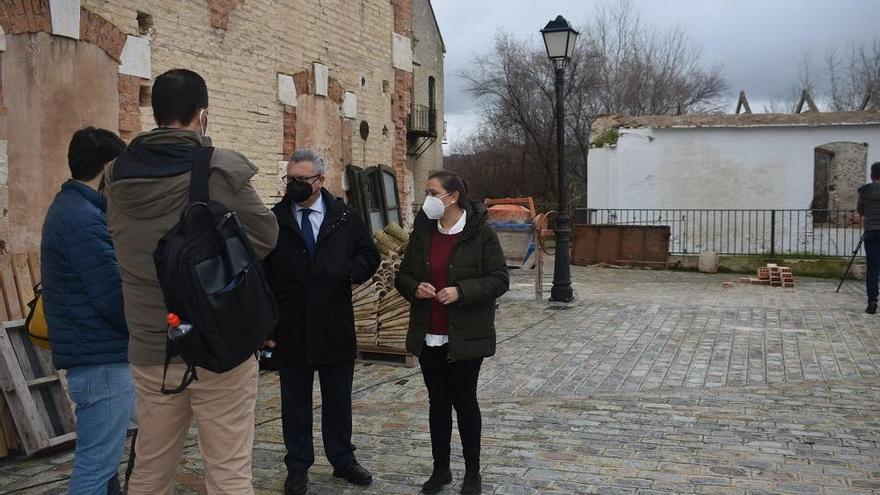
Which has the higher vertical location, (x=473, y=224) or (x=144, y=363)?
(x=473, y=224)

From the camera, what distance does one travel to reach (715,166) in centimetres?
2003

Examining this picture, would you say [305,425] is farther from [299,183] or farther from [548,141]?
[548,141]

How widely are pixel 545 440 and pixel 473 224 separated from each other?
6.16 feet

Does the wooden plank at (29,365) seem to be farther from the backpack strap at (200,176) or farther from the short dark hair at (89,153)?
the backpack strap at (200,176)

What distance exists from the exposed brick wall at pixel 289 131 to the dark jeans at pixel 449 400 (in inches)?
247

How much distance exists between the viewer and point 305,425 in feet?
14.8

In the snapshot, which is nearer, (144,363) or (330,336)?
(144,363)

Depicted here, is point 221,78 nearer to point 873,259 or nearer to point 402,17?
point 402,17

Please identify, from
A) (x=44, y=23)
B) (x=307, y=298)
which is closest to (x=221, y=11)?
(x=44, y=23)

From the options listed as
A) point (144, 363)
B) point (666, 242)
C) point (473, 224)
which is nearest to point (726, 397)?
point (473, 224)

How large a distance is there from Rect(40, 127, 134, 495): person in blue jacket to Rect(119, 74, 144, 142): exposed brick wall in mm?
4134

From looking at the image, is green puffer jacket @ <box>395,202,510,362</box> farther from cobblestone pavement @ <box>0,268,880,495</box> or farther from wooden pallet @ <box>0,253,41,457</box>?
wooden pallet @ <box>0,253,41,457</box>

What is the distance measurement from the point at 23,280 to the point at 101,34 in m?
2.61

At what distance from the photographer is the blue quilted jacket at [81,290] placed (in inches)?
140
